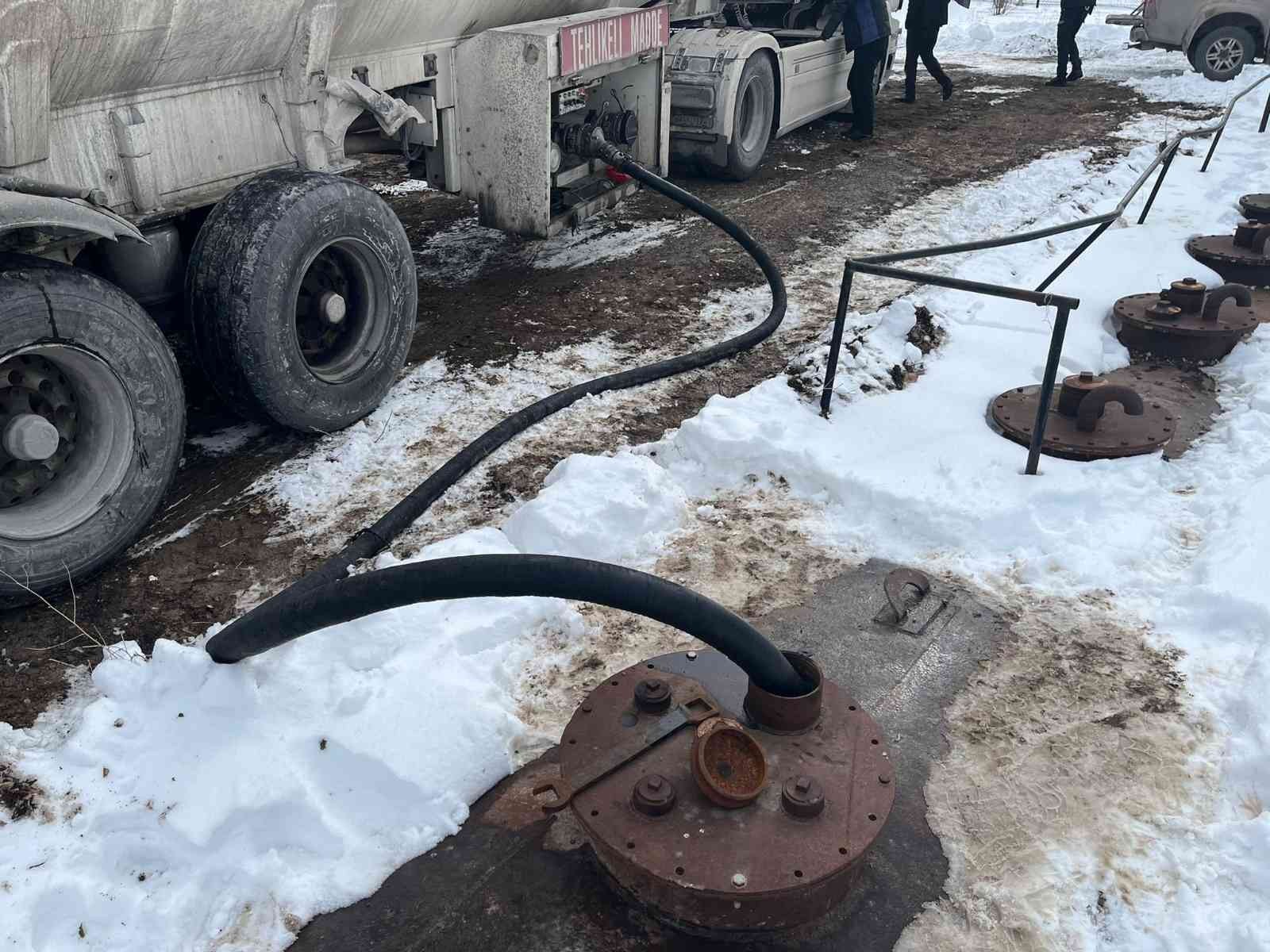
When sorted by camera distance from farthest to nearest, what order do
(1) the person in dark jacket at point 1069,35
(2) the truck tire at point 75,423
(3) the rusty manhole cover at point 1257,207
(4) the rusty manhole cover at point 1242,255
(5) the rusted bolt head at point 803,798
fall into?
(1) the person in dark jacket at point 1069,35 → (3) the rusty manhole cover at point 1257,207 → (4) the rusty manhole cover at point 1242,255 → (2) the truck tire at point 75,423 → (5) the rusted bolt head at point 803,798

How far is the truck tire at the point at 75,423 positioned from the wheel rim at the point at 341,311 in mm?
888

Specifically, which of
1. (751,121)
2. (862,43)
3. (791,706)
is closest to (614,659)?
(791,706)

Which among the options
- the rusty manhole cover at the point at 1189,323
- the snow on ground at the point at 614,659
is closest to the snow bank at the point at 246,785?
the snow on ground at the point at 614,659

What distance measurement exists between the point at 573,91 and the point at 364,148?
72.6 inches

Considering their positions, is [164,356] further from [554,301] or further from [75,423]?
[554,301]

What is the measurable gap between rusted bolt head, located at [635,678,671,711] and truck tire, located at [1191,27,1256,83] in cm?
1497

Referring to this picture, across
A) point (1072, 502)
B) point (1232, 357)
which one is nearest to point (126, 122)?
point (1072, 502)

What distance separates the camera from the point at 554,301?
6363mm

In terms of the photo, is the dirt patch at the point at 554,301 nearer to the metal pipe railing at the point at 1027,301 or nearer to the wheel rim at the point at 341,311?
the wheel rim at the point at 341,311

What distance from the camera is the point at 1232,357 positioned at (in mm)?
5602

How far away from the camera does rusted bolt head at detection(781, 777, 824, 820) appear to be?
7.79 ft

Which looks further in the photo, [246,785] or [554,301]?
[554,301]

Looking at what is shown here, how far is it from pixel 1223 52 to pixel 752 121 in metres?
8.83

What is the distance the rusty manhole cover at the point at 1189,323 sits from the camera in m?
5.60
